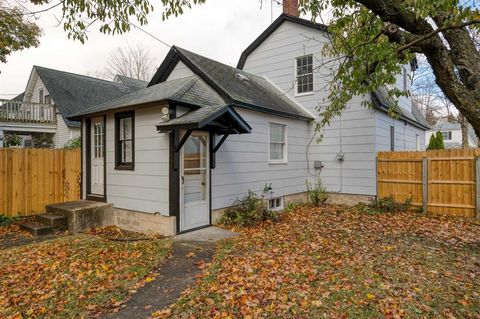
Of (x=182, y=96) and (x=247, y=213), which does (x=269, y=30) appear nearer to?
(x=182, y=96)

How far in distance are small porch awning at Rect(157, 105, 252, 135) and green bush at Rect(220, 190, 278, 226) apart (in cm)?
213

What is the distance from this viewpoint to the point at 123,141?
26.2 feet

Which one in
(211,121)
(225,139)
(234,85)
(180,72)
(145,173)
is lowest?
(145,173)

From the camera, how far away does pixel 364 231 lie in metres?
7.19

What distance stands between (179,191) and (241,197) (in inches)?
88.9

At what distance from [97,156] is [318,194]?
775 cm

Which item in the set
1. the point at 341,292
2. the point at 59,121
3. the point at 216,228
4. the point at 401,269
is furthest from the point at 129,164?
the point at 59,121

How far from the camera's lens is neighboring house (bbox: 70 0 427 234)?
6996 mm

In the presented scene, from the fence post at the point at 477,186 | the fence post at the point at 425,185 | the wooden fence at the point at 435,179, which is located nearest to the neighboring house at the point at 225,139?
the wooden fence at the point at 435,179

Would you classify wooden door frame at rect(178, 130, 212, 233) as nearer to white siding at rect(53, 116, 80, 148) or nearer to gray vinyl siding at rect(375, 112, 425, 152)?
gray vinyl siding at rect(375, 112, 425, 152)

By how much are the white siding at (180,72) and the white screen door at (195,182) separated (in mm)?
3109

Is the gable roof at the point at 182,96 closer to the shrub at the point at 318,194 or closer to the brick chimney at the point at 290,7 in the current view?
the shrub at the point at 318,194

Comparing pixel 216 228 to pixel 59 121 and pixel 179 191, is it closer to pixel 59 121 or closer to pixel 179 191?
pixel 179 191

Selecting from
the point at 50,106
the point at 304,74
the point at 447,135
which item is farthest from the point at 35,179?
the point at 447,135
